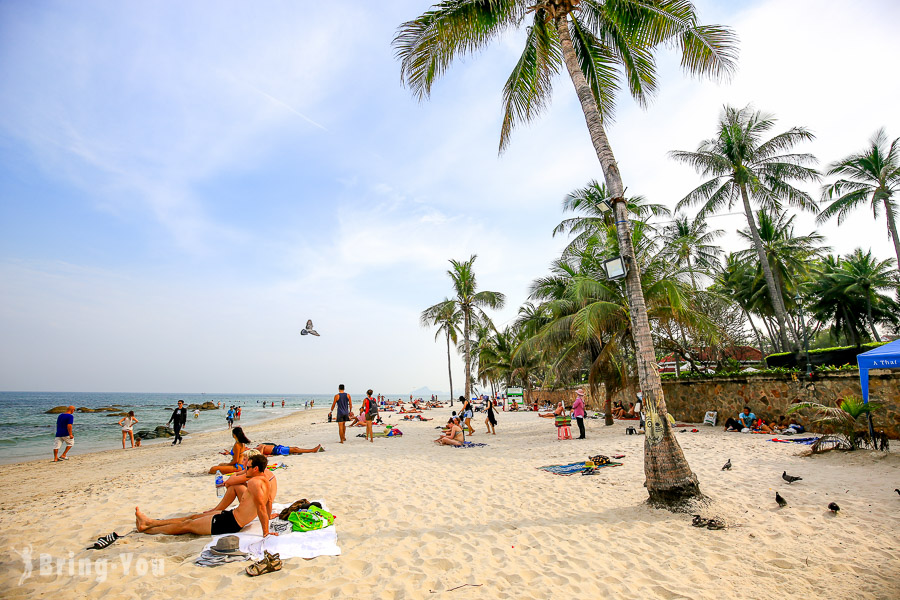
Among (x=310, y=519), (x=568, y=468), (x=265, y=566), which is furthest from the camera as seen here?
(x=568, y=468)

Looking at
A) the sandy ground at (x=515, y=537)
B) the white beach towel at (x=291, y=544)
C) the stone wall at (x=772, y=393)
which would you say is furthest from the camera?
the stone wall at (x=772, y=393)

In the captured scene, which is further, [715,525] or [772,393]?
[772,393]

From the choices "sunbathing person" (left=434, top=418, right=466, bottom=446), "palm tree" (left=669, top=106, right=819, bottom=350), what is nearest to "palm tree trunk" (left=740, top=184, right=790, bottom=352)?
"palm tree" (left=669, top=106, right=819, bottom=350)

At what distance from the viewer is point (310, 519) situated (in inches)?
186

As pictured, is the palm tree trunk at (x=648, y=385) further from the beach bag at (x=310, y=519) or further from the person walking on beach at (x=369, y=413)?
the person walking on beach at (x=369, y=413)

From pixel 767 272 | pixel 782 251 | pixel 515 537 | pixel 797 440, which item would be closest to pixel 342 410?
pixel 515 537

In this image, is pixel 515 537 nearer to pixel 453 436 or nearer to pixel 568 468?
pixel 568 468

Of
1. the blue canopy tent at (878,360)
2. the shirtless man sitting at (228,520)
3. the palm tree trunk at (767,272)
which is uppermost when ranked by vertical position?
the palm tree trunk at (767,272)

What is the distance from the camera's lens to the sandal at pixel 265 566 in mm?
3582

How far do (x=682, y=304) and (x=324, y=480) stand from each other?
9745 millimetres

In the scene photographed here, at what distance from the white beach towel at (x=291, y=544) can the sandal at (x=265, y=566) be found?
203 millimetres

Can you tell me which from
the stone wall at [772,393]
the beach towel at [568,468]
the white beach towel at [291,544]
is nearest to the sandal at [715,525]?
the beach towel at [568,468]

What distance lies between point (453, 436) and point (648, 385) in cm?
768

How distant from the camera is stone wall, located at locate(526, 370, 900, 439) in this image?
890 cm
